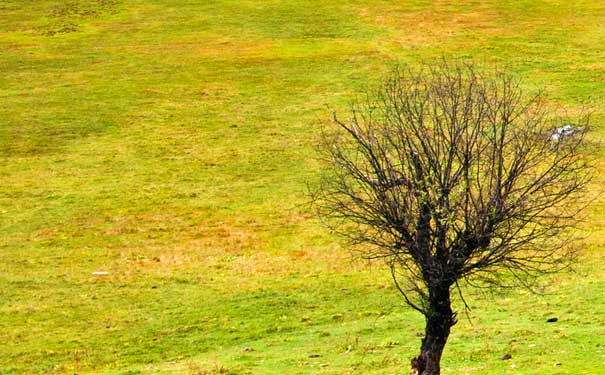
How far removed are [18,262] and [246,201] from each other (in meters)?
14.5

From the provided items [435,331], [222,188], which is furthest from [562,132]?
[222,188]

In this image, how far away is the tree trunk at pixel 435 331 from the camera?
2720 cm

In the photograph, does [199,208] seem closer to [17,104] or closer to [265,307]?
[265,307]

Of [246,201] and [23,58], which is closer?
[246,201]

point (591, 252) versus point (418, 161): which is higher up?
point (418, 161)

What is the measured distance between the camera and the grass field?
37969 mm

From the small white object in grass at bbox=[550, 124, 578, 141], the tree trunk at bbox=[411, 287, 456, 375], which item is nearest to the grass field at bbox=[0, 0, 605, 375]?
the small white object in grass at bbox=[550, 124, 578, 141]

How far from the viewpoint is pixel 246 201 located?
2327 inches

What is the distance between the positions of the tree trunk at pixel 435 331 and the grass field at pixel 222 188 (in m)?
4.80

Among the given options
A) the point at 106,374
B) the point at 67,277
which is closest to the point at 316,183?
the point at 67,277

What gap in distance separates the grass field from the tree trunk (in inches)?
189

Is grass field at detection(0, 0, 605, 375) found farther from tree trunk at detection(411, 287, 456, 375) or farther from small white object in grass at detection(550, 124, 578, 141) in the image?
tree trunk at detection(411, 287, 456, 375)

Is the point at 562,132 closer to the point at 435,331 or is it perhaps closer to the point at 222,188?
the point at 435,331

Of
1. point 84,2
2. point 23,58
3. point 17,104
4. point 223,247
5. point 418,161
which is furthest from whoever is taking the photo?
point 84,2
